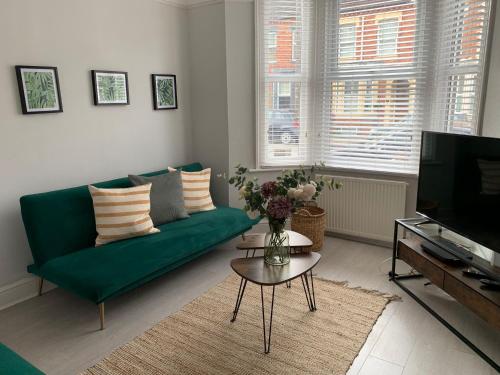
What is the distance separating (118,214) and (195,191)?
0.92 m

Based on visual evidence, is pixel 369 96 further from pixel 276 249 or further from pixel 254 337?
pixel 254 337

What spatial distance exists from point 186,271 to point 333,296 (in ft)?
4.19

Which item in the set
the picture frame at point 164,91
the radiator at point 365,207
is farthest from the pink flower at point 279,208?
the picture frame at point 164,91

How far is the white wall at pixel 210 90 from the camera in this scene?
396 centimetres

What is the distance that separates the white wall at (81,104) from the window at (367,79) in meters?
1.00

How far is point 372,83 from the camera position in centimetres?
373

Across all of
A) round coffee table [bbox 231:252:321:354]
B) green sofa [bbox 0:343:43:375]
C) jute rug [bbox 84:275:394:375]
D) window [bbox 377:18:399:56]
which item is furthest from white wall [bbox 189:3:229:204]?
green sofa [bbox 0:343:43:375]

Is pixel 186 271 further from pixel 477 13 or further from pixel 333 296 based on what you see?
pixel 477 13

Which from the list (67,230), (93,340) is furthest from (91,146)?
(93,340)

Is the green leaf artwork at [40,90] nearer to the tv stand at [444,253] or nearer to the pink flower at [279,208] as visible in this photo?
the pink flower at [279,208]

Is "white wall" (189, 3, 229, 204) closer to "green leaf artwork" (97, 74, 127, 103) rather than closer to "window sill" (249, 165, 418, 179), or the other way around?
"window sill" (249, 165, 418, 179)

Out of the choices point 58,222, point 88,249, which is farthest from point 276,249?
point 58,222

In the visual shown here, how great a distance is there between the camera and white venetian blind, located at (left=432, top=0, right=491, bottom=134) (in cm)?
307

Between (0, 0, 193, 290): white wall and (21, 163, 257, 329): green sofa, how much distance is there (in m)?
0.21
